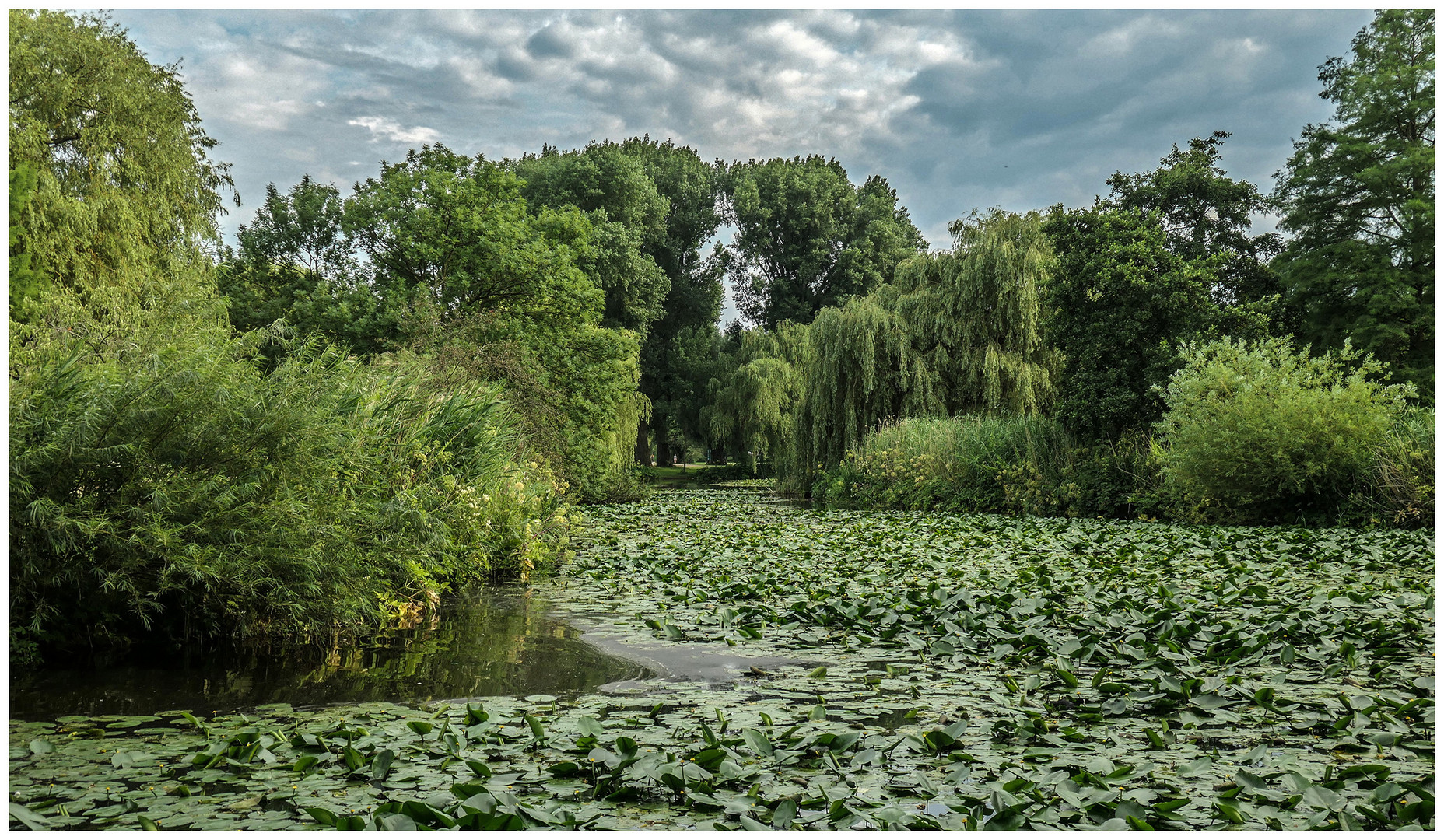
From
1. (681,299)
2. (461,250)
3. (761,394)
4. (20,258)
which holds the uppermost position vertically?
(681,299)

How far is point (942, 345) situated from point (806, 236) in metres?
18.8

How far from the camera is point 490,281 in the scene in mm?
18328

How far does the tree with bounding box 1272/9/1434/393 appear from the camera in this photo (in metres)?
20.5

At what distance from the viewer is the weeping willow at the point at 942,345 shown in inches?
678

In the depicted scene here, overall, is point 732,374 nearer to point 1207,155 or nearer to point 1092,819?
point 1207,155

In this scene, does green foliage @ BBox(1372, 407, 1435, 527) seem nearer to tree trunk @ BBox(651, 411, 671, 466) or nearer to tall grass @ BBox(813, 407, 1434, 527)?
tall grass @ BBox(813, 407, 1434, 527)

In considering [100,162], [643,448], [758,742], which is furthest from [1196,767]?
[643,448]

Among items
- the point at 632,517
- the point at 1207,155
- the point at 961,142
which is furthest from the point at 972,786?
the point at 1207,155

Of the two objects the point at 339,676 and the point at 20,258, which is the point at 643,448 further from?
the point at 339,676

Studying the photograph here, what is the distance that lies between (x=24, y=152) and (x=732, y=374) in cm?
1759

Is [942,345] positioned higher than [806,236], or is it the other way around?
[806,236]

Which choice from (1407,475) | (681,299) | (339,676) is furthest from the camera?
(681,299)

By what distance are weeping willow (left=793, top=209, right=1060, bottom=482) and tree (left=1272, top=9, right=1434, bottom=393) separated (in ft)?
28.0

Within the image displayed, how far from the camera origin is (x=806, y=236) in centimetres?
3609
